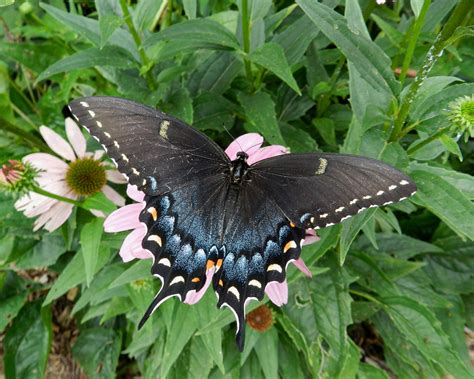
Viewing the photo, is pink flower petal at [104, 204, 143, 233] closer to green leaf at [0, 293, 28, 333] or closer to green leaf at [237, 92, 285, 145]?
green leaf at [237, 92, 285, 145]

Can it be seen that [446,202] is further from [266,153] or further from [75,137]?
[75,137]

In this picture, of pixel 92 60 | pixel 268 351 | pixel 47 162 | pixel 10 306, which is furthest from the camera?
pixel 10 306

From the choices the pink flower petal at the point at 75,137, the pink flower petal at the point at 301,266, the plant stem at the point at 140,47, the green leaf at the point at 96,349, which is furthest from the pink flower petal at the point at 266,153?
the green leaf at the point at 96,349

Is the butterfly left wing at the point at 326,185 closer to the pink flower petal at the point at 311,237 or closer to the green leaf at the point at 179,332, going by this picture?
the pink flower petal at the point at 311,237

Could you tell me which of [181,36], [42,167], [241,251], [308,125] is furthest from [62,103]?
[241,251]

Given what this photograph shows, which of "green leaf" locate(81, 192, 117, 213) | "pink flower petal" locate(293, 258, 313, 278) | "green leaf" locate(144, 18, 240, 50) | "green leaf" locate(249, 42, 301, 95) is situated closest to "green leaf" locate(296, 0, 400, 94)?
"green leaf" locate(249, 42, 301, 95)

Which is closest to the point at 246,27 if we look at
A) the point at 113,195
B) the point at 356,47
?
the point at 356,47
